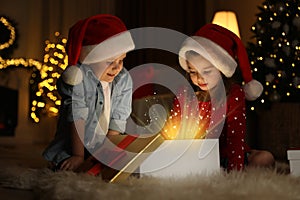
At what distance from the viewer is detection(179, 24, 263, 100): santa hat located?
4.44 ft

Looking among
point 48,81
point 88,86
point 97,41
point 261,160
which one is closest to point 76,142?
point 88,86

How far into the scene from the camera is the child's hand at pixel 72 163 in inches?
50.3

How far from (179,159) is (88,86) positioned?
35cm

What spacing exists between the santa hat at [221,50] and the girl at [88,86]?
177 mm

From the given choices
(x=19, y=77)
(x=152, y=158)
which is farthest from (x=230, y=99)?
(x=19, y=77)

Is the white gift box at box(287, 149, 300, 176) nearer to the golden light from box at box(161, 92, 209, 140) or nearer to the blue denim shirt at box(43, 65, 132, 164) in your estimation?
the golden light from box at box(161, 92, 209, 140)

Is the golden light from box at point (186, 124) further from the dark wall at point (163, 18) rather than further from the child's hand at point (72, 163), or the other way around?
the dark wall at point (163, 18)

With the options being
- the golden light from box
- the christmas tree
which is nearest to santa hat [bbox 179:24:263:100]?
the golden light from box

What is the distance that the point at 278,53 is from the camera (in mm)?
2400

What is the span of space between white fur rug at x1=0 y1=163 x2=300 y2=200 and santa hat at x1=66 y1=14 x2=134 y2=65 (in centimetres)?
34

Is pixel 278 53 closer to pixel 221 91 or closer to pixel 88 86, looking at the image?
pixel 221 91

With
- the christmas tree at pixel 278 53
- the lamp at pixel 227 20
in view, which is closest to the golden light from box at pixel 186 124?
the christmas tree at pixel 278 53

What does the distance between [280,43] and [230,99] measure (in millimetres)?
1175

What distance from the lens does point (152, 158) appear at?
1146 mm
